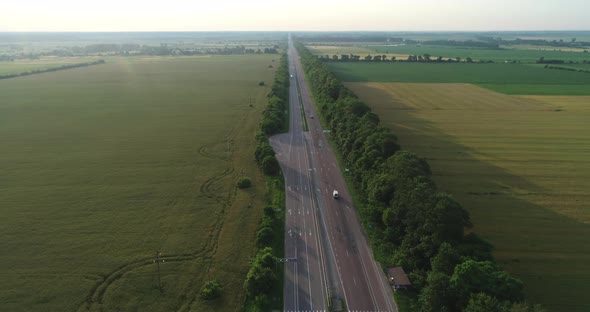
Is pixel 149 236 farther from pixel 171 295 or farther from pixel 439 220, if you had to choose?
pixel 439 220

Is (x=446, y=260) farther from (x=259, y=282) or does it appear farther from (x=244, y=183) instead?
(x=244, y=183)

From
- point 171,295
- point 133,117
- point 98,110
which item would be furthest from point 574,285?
point 98,110

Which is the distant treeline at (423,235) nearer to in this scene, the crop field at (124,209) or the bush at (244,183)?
the crop field at (124,209)

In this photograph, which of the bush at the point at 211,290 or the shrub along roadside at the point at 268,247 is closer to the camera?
the bush at the point at 211,290

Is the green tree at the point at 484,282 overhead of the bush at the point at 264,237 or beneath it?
overhead

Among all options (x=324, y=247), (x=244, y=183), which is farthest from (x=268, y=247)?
(x=244, y=183)

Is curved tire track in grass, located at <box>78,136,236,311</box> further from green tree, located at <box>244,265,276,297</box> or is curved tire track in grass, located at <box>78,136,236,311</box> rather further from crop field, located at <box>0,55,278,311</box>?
green tree, located at <box>244,265,276,297</box>

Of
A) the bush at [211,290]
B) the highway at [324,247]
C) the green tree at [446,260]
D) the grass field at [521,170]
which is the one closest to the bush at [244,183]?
the highway at [324,247]
